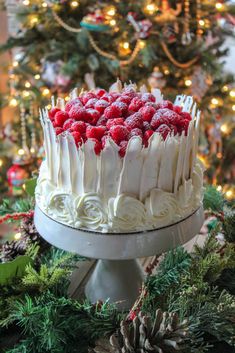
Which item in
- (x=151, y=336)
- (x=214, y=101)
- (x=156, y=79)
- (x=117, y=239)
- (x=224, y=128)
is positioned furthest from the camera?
(x=224, y=128)

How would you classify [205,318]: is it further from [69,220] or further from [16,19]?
[16,19]

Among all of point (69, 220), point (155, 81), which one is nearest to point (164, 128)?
point (69, 220)

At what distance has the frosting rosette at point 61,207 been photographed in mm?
759

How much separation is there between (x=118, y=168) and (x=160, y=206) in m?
0.10

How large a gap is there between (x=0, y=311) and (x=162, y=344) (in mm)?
281

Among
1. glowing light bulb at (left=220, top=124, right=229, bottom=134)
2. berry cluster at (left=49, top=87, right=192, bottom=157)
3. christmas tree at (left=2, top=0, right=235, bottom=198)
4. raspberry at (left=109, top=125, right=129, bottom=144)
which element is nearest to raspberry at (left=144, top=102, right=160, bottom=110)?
berry cluster at (left=49, top=87, right=192, bottom=157)

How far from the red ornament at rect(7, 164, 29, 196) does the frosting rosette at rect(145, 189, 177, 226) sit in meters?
1.08

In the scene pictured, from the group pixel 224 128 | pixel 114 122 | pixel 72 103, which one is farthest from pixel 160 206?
pixel 224 128

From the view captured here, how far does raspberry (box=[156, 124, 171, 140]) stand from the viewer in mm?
765

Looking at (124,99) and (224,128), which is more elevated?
(124,99)

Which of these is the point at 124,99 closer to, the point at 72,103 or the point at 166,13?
the point at 72,103

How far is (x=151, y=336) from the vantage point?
2.10ft

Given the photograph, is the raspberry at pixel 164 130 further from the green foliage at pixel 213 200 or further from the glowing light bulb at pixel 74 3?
the glowing light bulb at pixel 74 3

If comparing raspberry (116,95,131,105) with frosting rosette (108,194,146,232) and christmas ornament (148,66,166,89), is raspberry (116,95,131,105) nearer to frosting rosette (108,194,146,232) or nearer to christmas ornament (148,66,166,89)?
frosting rosette (108,194,146,232)
